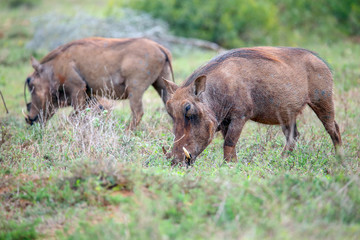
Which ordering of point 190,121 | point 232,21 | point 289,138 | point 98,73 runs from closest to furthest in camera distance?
point 190,121, point 289,138, point 98,73, point 232,21

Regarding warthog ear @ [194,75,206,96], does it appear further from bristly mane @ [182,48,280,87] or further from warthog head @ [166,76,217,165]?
bristly mane @ [182,48,280,87]

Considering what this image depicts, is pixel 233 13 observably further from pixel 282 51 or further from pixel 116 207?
pixel 116 207

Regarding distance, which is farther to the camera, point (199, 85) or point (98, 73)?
point (98, 73)

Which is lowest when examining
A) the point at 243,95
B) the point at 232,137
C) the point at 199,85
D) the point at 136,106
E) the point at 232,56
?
the point at 136,106

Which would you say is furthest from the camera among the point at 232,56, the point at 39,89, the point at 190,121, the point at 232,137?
the point at 39,89

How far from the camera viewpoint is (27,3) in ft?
64.8

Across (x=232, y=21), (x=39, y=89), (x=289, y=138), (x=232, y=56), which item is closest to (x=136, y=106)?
(x=39, y=89)

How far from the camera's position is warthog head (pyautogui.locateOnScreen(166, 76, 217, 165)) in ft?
14.6

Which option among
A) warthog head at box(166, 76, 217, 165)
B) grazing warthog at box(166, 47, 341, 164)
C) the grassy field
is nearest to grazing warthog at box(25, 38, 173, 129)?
the grassy field

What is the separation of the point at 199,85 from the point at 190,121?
43 centimetres

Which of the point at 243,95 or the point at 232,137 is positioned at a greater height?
the point at 243,95

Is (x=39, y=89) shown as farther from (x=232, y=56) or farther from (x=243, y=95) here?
(x=243, y=95)

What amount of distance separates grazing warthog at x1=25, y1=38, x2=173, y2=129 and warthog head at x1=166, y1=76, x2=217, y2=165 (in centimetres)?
190

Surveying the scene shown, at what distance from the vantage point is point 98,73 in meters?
6.76
